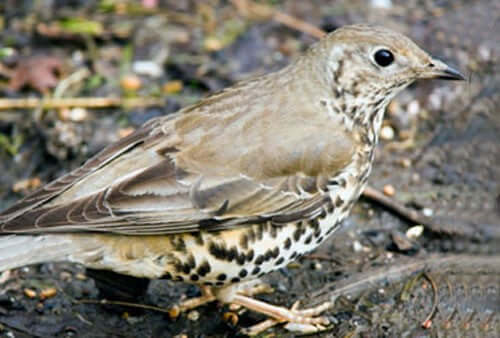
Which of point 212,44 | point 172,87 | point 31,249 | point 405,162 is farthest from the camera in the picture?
point 212,44

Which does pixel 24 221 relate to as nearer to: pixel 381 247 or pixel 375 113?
pixel 375 113

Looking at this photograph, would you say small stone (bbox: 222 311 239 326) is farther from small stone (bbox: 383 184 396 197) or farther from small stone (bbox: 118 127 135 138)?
small stone (bbox: 118 127 135 138)

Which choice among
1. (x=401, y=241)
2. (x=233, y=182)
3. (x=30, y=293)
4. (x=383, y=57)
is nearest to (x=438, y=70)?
(x=383, y=57)

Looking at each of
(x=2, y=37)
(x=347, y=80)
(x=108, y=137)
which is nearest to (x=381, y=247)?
(x=347, y=80)

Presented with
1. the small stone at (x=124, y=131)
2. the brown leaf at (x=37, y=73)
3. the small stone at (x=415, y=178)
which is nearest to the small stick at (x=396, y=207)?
the small stone at (x=415, y=178)

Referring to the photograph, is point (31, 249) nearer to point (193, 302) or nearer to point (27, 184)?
point (193, 302)

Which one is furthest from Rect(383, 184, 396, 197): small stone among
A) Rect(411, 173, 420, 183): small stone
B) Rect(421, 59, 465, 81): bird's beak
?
Rect(421, 59, 465, 81): bird's beak

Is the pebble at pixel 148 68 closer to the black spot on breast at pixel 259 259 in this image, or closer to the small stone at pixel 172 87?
the small stone at pixel 172 87
